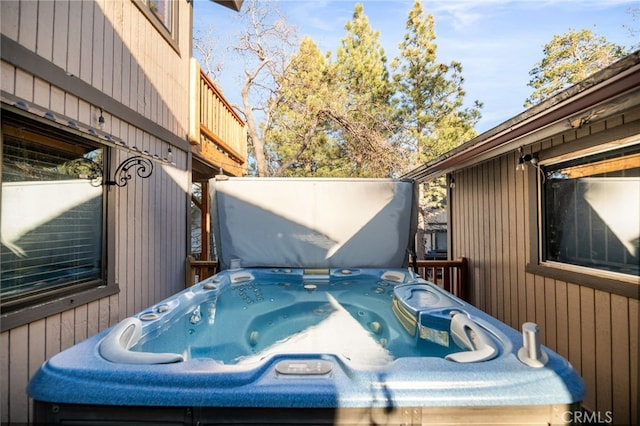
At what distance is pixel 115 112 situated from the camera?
3.16m

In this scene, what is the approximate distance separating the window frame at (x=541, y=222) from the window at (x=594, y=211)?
0.14 ft

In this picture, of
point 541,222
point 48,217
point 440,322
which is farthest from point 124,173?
point 541,222

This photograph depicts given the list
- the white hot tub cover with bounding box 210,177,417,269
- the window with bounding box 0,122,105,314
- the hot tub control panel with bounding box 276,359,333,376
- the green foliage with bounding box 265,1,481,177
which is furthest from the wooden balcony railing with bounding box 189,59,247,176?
the hot tub control panel with bounding box 276,359,333,376

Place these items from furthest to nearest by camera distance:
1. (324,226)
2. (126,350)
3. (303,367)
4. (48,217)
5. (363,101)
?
(363,101) → (324,226) → (48,217) → (126,350) → (303,367)

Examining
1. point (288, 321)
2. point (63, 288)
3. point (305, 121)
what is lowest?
point (288, 321)

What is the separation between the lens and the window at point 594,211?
2451 millimetres

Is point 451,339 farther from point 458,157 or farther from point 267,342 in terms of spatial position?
point 458,157

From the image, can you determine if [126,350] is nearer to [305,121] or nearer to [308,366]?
[308,366]

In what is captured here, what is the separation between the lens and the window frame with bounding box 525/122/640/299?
93.2 inches

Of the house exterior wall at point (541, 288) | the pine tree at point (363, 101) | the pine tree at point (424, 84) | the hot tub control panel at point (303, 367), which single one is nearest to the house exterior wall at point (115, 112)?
the hot tub control panel at point (303, 367)

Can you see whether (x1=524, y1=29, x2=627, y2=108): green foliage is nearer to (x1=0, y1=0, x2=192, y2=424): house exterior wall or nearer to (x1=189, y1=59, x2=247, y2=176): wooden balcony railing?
(x1=189, y1=59, x2=247, y2=176): wooden balcony railing

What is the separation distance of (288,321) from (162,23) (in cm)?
382

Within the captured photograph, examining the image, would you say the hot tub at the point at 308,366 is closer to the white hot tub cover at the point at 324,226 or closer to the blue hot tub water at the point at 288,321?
the blue hot tub water at the point at 288,321

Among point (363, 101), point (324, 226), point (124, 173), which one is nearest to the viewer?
point (124, 173)
